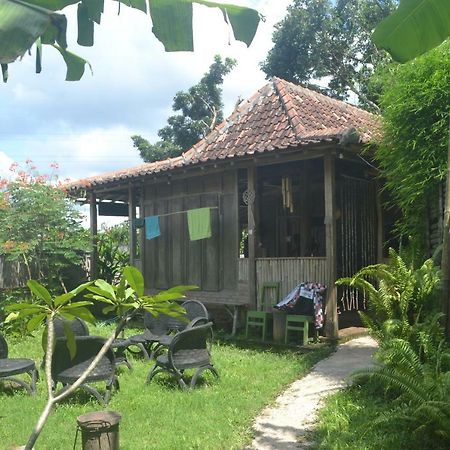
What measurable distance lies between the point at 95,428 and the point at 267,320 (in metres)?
6.04

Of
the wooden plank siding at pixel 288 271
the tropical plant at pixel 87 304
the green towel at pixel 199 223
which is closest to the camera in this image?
the tropical plant at pixel 87 304

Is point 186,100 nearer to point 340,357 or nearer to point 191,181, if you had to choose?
point 191,181

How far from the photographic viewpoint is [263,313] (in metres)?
9.52

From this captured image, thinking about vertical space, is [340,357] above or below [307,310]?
below

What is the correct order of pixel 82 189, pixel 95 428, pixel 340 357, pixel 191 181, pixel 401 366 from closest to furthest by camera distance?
pixel 95 428 → pixel 401 366 → pixel 340 357 → pixel 191 181 → pixel 82 189

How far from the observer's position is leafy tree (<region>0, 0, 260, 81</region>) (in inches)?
64.9

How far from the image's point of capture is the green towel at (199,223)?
10.5 metres

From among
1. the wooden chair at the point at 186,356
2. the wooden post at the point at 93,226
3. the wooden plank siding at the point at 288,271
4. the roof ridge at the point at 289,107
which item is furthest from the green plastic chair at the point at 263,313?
the wooden post at the point at 93,226

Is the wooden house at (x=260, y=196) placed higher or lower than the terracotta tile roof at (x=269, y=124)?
lower

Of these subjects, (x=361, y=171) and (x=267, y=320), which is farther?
(x=361, y=171)

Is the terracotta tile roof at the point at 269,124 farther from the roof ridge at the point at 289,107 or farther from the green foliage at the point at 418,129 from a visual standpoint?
the green foliage at the point at 418,129

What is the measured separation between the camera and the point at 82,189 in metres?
12.8

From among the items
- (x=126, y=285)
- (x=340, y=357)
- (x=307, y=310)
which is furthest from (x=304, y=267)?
(x=126, y=285)

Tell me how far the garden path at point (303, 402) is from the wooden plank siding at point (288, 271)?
131 cm
